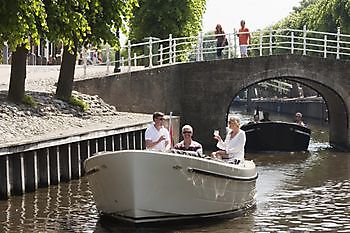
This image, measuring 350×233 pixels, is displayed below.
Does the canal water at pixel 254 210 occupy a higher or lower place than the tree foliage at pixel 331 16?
lower

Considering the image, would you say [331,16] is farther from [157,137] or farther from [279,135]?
[157,137]

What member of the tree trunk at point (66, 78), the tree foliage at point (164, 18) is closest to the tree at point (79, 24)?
the tree trunk at point (66, 78)

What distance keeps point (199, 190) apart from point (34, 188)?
474cm

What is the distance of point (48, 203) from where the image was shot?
14.3 m

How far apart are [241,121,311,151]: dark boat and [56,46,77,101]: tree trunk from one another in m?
8.71

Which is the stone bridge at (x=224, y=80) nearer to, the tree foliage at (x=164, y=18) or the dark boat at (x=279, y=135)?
the dark boat at (x=279, y=135)

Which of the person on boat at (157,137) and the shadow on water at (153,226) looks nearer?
the shadow on water at (153,226)

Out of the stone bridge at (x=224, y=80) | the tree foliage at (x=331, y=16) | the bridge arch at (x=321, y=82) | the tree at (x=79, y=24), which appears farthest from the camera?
the tree foliage at (x=331, y=16)

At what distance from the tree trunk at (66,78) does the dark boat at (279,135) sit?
871cm

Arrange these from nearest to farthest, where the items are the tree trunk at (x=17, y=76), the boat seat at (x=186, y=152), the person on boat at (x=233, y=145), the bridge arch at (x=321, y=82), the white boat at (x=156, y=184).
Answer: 1. the white boat at (x=156, y=184)
2. the boat seat at (x=186, y=152)
3. the person on boat at (x=233, y=145)
4. the tree trunk at (x=17, y=76)
5. the bridge arch at (x=321, y=82)

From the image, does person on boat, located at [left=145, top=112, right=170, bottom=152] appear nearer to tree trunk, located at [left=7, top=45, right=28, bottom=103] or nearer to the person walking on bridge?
tree trunk, located at [left=7, top=45, right=28, bottom=103]

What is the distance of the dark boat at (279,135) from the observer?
2833 centimetres

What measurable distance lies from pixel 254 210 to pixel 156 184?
10.1 feet

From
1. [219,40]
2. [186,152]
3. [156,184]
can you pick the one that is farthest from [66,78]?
[156,184]
